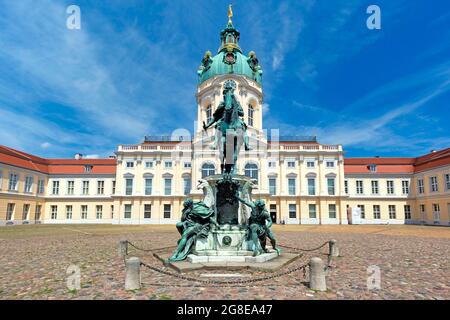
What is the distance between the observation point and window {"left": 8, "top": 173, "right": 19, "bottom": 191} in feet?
128

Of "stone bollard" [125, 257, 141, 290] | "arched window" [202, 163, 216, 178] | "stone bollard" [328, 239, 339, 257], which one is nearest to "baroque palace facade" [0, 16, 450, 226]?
"arched window" [202, 163, 216, 178]

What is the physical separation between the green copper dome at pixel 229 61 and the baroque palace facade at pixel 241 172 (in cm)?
24

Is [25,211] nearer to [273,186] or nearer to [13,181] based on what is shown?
[13,181]

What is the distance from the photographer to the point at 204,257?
811 centimetres

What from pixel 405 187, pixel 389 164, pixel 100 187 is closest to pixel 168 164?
pixel 100 187

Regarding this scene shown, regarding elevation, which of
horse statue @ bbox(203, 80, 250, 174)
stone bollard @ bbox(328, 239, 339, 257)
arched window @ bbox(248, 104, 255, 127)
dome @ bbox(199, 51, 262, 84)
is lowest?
stone bollard @ bbox(328, 239, 339, 257)

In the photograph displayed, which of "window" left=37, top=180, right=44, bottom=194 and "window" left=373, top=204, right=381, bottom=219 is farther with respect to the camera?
"window" left=37, top=180, right=44, bottom=194

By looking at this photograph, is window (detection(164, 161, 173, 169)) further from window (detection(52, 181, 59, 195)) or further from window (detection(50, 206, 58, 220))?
window (detection(50, 206, 58, 220))

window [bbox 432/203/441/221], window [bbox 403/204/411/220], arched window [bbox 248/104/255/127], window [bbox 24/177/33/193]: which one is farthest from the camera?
arched window [bbox 248/104/255/127]

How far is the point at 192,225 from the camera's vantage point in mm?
8484

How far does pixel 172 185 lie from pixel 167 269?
36.3 meters

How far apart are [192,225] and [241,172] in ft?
99.0

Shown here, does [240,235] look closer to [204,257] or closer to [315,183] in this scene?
[204,257]

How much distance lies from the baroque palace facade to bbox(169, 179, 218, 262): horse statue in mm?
30222
